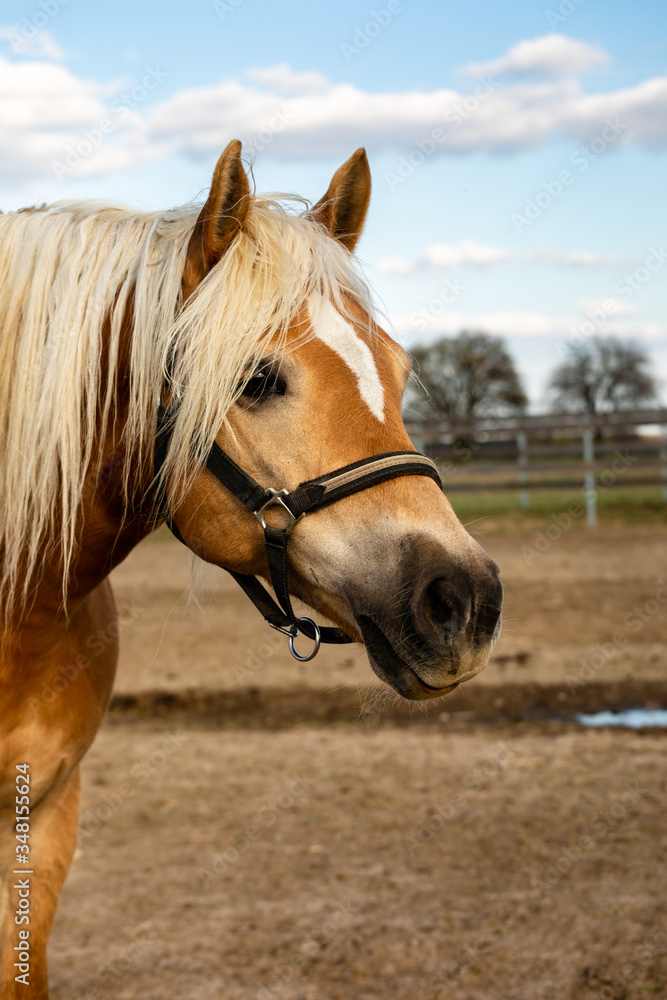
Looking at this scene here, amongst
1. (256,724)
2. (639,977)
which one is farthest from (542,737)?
(639,977)

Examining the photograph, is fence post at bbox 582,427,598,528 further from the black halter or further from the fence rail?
the black halter

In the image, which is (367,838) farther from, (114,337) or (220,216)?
(220,216)

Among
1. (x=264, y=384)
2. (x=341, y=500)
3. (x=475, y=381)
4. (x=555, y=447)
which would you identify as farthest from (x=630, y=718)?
(x=475, y=381)

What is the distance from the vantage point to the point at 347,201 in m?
2.18

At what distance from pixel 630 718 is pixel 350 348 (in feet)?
14.1

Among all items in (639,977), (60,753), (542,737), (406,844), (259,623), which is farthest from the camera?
(259,623)

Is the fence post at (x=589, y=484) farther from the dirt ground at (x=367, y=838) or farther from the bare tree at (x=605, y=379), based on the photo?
the bare tree at (x=605, y=379)

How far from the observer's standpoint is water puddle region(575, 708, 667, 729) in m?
5.17

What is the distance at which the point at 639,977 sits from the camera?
2.76 metres

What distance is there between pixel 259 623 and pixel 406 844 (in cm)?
451

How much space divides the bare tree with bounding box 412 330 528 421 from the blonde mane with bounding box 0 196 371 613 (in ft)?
76.9

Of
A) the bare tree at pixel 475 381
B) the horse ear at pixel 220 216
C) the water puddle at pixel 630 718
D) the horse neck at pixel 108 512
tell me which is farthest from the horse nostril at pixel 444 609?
the bare tree at pixel 475 381

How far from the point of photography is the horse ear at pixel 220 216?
176 centimetres

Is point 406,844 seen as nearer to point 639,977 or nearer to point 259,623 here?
point 639,977
